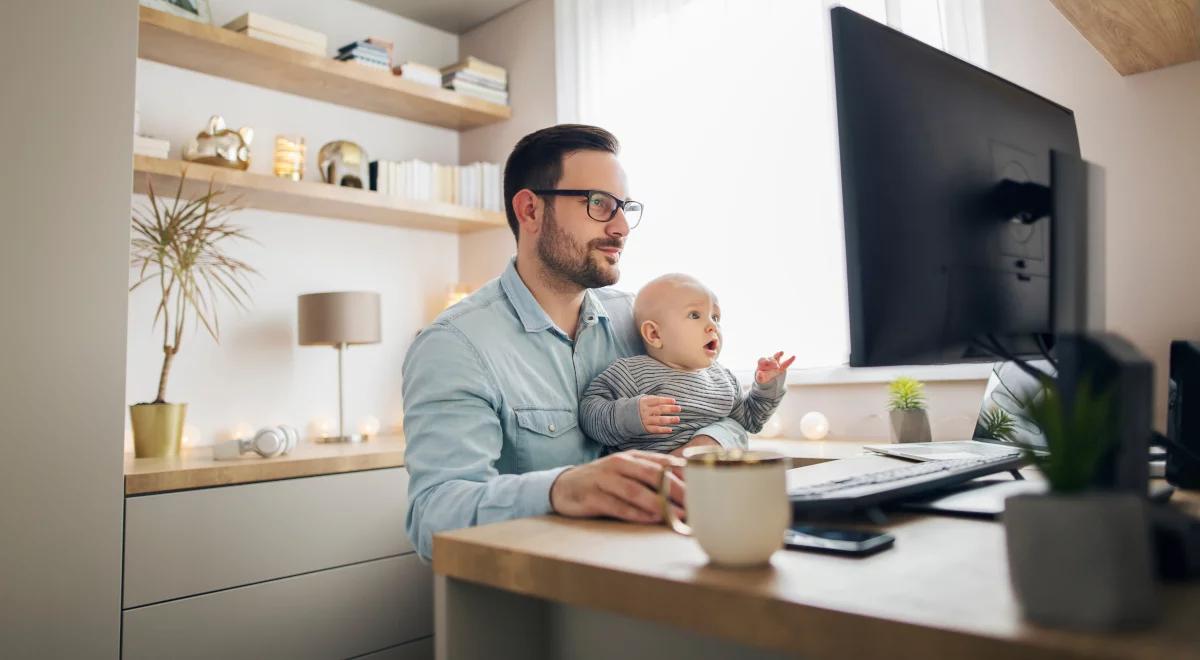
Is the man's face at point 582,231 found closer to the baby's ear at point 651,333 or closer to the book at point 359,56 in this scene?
the baby's ear at point 651,333

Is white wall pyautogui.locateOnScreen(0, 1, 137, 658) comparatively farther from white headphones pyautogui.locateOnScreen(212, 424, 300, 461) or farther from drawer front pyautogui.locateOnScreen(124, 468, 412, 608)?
white headphones pyautogui.locateOnScreen(212, 424, 300, 461)

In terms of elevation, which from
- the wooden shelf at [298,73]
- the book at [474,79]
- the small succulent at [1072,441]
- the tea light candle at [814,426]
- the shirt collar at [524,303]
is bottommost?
the tea light candle at [814,426]

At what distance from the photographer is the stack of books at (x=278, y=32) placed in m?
2.96

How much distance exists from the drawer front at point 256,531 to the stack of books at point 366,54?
5.65 feet

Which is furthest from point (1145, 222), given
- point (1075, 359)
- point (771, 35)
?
point (1075, 359)

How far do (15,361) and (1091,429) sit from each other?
2.15 meters

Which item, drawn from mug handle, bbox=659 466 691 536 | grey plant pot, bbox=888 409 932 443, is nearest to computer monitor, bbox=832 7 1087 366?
mug handle, bbox=659 466 691 536

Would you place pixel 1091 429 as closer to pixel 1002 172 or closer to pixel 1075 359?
pixel 1075 359

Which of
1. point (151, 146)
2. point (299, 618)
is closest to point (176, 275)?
point (151, 146)

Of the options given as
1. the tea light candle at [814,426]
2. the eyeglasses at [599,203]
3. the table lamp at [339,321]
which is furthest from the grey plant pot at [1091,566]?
the table lamp at [339,321]

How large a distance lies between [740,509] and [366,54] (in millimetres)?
3178

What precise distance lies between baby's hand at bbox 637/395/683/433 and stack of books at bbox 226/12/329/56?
2.44 meters

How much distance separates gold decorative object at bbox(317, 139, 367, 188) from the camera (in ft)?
10.8

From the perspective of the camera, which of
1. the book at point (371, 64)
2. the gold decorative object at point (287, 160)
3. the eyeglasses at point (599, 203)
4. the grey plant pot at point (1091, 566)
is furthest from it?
the book at point (371, 64)
